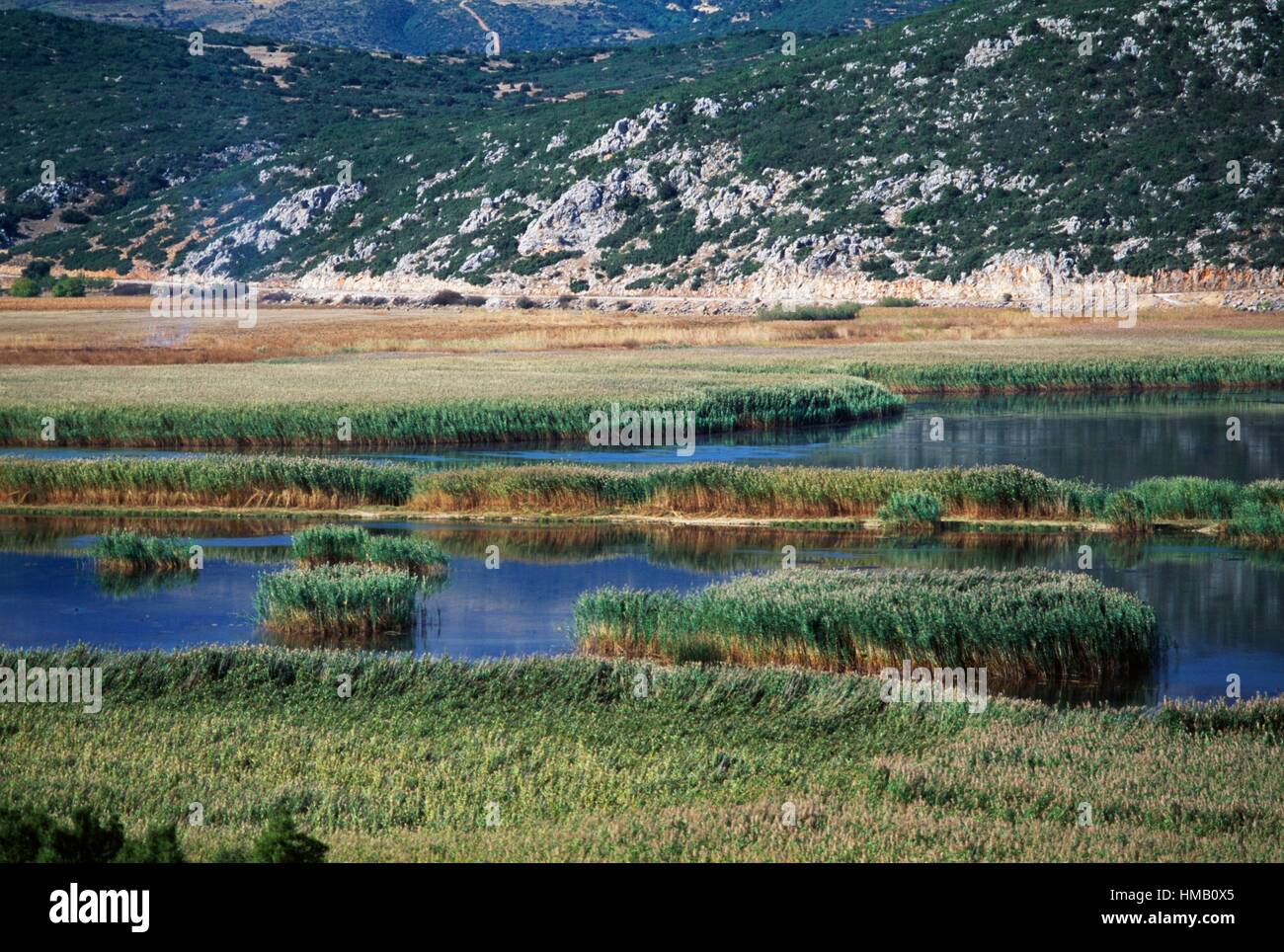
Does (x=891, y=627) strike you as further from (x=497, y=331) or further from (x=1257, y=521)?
(x=497, y=331)

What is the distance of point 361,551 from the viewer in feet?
83.9

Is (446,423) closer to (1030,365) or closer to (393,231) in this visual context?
(1030,365)

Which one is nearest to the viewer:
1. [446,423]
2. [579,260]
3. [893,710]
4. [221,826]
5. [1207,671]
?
[221,826]

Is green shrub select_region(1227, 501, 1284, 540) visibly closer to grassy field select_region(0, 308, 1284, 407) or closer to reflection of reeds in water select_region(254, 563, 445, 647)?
reflection of reeds in water select_region(254, 563, 445, 647)

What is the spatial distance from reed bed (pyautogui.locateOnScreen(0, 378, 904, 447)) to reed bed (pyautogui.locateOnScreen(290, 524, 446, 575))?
53.6 feet

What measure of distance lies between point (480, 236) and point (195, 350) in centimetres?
6245

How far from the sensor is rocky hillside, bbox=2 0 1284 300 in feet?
323

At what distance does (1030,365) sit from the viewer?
58.5m

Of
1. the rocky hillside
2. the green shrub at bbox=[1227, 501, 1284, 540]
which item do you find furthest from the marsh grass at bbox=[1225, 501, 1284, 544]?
the rocky hillside

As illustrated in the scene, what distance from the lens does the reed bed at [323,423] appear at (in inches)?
1624

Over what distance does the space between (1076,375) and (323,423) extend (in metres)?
29.5

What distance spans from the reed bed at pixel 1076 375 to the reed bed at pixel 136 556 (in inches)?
1398

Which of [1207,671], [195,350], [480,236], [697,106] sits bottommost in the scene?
[1207,671]
